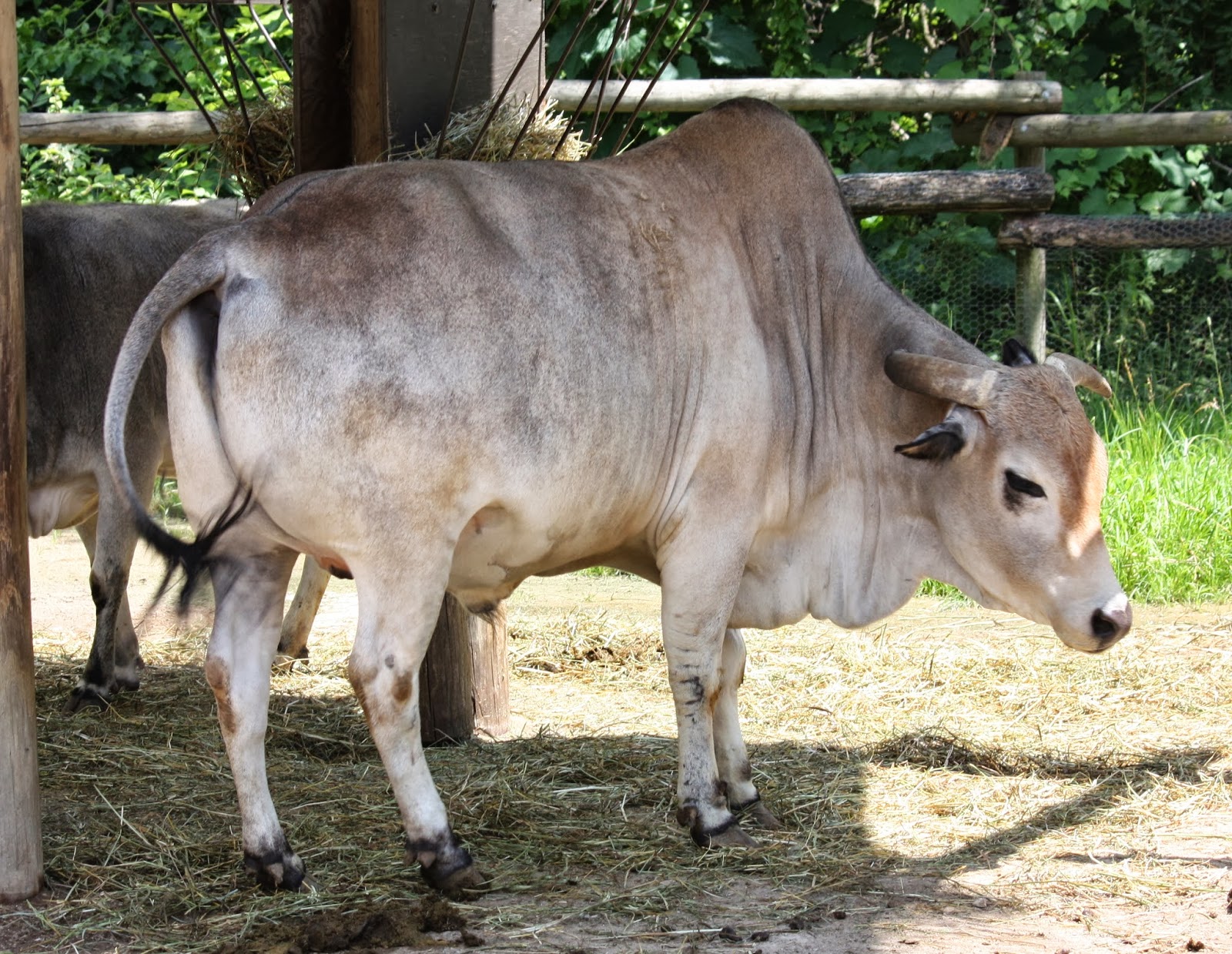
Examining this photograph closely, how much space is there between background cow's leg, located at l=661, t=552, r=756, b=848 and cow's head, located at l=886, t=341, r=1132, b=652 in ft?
2.18

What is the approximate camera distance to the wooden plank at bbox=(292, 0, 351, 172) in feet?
16.4

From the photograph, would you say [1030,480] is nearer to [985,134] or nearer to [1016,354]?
[1016,354]

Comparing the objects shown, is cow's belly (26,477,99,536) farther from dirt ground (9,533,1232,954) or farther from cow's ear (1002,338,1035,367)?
cow's ear (1002,338,1035,367)

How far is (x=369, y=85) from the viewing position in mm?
4871

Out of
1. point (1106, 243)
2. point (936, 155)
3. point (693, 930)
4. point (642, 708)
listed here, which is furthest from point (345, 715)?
point (936, 155)

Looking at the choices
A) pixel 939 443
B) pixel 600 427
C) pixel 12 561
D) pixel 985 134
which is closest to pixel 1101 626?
pixel 939 443

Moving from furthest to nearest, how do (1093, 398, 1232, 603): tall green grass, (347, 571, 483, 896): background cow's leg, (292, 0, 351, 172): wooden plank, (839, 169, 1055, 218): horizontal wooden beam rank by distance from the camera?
(839, 169, 1055, 218): horizontal wooden beam
(1093, 398, 1232, 603): tall green grass
(292, 0, 351, 172): wooden plank
(347, 571, 483, 896): background cow's leg

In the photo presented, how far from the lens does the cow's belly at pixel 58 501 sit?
18.2 feet

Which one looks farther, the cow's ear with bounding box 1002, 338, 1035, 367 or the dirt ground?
the cow's ear with bounding box 1002, 338, 1035, 367

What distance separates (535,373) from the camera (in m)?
3.87

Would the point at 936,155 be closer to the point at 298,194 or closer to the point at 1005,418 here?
the point at 1005,418

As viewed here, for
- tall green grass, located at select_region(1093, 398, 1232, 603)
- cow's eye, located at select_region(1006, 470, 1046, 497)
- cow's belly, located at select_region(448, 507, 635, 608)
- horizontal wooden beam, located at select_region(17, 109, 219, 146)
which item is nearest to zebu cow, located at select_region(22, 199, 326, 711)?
cow's belly, located at select_region(448, 507, 635, 608)

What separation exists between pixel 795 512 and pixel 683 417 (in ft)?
1.65

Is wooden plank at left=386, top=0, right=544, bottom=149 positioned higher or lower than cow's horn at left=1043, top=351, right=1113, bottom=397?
higher
